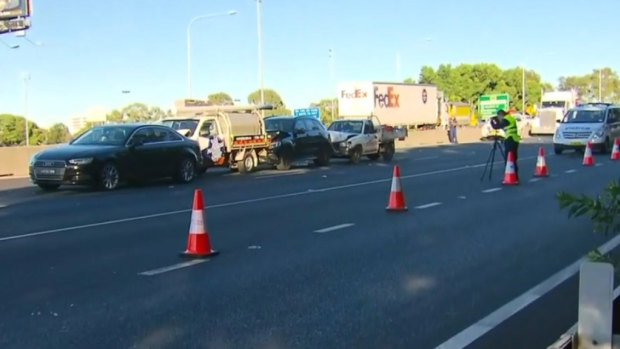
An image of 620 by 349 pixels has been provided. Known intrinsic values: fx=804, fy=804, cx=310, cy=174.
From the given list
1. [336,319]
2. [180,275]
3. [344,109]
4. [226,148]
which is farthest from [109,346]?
[344,109]

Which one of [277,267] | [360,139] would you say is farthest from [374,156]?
[277,267]

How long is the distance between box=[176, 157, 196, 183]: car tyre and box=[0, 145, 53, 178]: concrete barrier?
7.80 meters

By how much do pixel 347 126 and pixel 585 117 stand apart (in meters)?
9.79

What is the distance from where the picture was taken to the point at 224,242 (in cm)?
1000

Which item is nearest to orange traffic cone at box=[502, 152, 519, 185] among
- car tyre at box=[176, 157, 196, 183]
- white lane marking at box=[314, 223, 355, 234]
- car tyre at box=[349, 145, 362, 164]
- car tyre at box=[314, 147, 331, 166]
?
white lane marking at box=[314, 223, 355, 234]

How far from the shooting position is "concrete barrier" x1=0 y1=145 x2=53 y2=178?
26.0m

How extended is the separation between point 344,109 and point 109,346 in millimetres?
46908

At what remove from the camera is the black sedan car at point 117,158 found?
17500 mm

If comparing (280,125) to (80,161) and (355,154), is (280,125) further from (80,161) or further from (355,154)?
(80,161)

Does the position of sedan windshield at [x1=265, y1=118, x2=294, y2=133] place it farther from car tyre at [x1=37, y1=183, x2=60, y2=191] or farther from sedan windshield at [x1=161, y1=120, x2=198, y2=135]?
car tyre at [x1=37, y1=183, x2=60, y2=191]

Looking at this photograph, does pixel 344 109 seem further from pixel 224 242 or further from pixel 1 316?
pixel 1 316

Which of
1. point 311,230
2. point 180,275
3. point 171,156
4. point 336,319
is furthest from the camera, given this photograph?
point 171,156

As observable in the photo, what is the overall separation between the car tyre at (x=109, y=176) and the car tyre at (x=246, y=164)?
6673 mm

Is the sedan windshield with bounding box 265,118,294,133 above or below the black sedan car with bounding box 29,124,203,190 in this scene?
above
